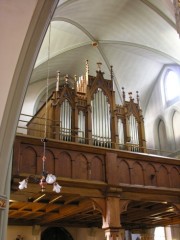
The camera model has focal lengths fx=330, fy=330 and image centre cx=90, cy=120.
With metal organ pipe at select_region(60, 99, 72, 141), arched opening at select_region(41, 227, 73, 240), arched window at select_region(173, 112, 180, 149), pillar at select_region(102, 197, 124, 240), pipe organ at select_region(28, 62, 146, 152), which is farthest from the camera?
arched opening at select_region(41, 227, 73, 240)

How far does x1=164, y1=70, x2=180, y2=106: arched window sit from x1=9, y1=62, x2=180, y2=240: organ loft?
7.57ft

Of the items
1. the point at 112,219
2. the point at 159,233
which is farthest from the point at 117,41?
the point at 159,233

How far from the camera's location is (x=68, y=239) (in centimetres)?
1495

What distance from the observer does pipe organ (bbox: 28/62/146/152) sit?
38.3ft

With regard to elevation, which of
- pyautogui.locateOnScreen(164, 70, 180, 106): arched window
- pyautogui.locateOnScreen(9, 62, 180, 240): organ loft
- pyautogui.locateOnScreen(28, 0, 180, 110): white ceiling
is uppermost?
pyautogui.locateOnScreen(28, 0, 180, 110): white ceiling

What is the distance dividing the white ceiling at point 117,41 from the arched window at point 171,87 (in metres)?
0.63

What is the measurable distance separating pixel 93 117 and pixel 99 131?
600 millimetres

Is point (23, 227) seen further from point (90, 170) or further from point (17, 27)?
point (17, 27)

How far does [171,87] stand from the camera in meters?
15.5

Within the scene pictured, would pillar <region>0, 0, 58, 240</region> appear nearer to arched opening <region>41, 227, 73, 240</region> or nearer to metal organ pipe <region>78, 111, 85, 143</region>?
metal organ pipe <region>78, 111, 85, 143</region>

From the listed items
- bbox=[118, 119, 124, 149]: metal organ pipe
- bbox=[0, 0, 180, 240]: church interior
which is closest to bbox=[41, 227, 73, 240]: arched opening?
bbox=[0, 0, 180, 240]: church interior

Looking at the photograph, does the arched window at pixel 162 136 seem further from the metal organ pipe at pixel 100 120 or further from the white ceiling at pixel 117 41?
the metal organ pipe at pixel 100 120

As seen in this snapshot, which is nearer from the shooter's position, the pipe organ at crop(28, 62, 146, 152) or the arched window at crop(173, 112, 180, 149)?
the pipe organ at crop(28, 62, 146, 152)

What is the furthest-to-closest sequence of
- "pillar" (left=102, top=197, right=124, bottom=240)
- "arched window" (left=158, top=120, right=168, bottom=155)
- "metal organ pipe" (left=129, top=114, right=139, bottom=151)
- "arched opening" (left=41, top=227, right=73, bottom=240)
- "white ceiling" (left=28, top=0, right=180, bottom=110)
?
"arched window" (left=158, top=120, right=168, bottom=155), "arched opening" (left=41, top=227, right=73, bottom=240), "metal organ pipe" (left=129, top=114, right=139, bottom=151), "white ceiling" (left=28, top=0, right=180, bottom=110), "pillar" (left=102, top=197, right=124, bottom=240)
